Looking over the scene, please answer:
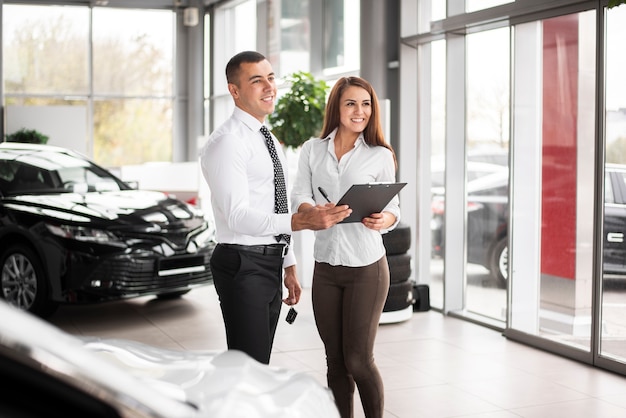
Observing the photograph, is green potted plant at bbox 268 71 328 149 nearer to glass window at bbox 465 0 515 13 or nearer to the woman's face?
glass window at bbox 465 0 515 13

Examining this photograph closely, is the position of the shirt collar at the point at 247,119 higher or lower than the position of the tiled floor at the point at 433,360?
higher

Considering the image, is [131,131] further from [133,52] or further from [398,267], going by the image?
[398,267]

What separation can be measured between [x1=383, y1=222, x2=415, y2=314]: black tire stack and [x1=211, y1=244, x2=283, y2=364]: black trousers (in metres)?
3.38

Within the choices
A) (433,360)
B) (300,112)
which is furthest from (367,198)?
(300,112)

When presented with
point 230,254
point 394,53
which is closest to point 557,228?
point 394,53

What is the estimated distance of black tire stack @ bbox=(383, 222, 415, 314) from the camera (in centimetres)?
641

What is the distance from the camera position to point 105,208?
6367 millimetres

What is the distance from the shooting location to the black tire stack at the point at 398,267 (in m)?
6.41

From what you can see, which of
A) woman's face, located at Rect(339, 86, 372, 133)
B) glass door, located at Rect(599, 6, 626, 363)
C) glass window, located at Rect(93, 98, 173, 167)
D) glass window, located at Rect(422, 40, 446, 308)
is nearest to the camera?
woman's face, located at Rect(339, 86, 372, 133)

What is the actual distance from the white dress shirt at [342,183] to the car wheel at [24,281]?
10.8 ft

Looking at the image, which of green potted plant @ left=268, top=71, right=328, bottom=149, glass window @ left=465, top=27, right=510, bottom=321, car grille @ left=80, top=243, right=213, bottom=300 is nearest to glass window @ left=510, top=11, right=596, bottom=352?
glass window @ left=465, top=27, right=510, bottom=321

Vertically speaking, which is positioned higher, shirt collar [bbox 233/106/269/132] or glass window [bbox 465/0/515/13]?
glass window [bbox 465/0/515/13]

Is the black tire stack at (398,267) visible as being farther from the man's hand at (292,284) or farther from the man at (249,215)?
the man at (249,215)

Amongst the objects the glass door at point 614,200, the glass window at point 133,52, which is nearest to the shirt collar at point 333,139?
the glass door at point 614,200
